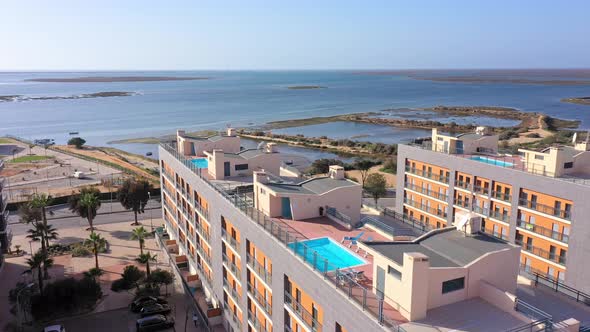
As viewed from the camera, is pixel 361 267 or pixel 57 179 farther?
pixel 57 179

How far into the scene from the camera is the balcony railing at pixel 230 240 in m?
26.9

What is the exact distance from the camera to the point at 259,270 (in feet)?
78.1

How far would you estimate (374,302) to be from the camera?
15.9 meters

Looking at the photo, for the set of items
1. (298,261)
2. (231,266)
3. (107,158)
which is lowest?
(107,158)

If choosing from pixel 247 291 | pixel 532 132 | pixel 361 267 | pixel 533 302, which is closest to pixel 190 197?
pixel 247 291

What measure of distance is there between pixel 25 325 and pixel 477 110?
7285 inches

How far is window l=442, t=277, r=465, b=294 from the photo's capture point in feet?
52.6

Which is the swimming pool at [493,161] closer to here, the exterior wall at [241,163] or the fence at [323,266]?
the exterior wall at [241,163]

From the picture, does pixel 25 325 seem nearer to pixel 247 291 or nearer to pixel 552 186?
pixel 247 291

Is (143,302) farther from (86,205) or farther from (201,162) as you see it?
A: (86,205)

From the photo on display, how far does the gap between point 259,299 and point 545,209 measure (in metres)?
21.4

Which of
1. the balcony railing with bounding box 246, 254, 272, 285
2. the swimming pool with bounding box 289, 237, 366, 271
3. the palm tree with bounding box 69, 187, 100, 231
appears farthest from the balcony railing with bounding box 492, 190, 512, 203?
the palm tree with bounding box 69, 187, 100, 231

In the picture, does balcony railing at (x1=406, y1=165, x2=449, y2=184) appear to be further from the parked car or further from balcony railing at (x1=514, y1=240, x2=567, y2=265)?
the parked car

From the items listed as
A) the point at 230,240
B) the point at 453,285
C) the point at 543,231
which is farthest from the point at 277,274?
the point at 543,231
